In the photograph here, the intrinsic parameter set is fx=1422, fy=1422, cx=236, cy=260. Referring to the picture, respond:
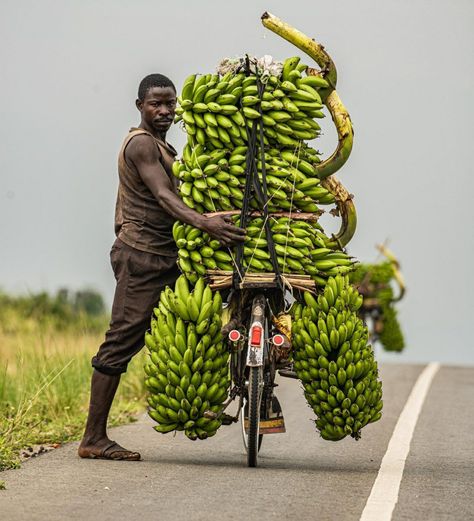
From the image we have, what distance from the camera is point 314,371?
372 inches

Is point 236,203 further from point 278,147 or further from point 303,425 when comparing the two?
point 303,425

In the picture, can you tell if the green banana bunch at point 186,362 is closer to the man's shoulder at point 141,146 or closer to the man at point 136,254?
the man at point 136,254

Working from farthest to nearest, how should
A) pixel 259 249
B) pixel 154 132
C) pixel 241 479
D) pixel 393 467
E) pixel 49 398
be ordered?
pixel 49 398
pixel 154 132
pixel 393 467
pixel 259 249
pixel 241 479

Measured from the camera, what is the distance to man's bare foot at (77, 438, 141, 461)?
32.3 feet

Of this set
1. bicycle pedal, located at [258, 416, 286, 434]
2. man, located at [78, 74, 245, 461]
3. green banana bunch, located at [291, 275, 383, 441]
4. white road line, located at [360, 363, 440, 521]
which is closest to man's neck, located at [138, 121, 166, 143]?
man, located at [78, 74, 245, 461]

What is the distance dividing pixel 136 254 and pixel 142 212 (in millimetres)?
297

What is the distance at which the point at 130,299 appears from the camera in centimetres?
992

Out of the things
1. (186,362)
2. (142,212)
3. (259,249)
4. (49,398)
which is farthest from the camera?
(49,398)

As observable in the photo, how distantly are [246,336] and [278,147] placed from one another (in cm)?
129

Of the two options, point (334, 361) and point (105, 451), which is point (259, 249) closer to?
point (334, 361)

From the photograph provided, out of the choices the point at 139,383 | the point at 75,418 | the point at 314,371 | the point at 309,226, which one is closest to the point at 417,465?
the point at 314,371

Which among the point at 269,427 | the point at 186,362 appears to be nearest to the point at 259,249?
the point at 186,362

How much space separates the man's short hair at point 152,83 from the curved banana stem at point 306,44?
79 centimetres

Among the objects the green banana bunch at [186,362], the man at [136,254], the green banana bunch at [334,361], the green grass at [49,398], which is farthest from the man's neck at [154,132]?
the green grass at [49,398]
